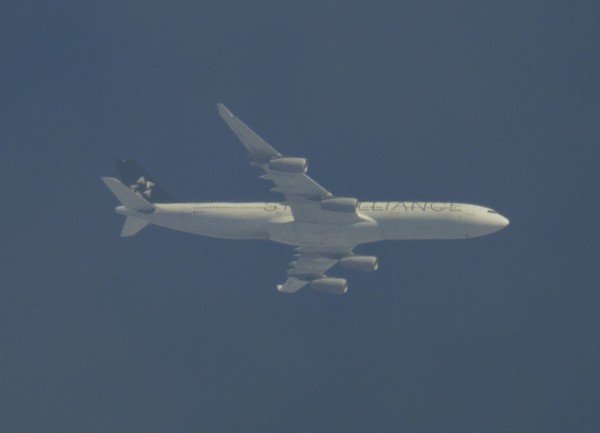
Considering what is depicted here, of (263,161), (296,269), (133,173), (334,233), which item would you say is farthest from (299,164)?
(133,173)

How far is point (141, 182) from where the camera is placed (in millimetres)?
111500


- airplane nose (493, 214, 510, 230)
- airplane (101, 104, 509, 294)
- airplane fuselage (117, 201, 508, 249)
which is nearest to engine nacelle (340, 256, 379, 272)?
airplane (101, 104, 509, 294)

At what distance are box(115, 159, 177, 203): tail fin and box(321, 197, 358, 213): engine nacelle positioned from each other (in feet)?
56.1

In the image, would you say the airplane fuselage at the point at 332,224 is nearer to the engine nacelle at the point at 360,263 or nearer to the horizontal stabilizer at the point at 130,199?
the horizontal stabilizer at the point at 130,199

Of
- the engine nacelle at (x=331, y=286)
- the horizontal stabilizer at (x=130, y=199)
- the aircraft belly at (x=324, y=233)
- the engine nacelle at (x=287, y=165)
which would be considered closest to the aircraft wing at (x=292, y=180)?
the engine nacelle at (x=287, y=165)

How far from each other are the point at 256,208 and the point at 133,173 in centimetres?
1529

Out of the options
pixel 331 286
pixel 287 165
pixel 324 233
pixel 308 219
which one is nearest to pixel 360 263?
pixel 324 233

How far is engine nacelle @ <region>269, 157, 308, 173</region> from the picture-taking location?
311 feet

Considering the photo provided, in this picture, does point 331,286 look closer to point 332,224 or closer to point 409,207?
point 332,224

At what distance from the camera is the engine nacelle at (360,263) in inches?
4018

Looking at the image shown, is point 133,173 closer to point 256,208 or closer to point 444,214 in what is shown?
point 256,208

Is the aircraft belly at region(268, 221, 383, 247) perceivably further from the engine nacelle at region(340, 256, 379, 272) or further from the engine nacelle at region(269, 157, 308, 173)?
the engine nacelle at region(269, 157, 308, 173)

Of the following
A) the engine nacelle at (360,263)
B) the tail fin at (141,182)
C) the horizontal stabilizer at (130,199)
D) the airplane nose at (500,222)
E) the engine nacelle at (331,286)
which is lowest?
the engine nacelle at (331,286)

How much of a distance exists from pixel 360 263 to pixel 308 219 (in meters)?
5.84
